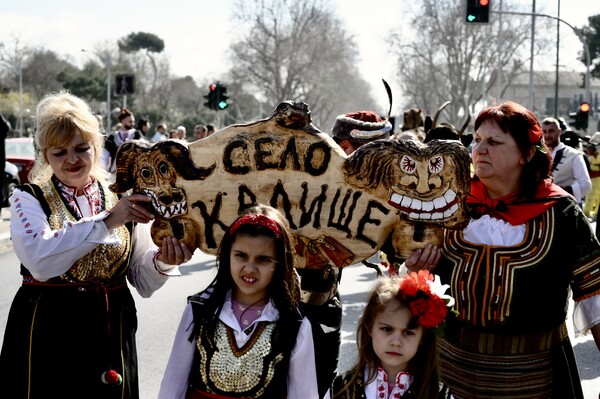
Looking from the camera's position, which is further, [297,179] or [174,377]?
[297,179]

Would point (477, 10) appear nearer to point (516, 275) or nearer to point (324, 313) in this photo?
point (324, 313)

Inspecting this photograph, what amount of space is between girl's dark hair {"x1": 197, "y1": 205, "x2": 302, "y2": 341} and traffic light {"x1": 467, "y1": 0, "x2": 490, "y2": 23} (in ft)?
50.4

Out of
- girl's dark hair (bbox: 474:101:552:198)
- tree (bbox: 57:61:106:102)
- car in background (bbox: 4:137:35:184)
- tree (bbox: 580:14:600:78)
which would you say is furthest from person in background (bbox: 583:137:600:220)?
tree (bbox: 57:61:106:102)

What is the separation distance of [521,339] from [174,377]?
1295 millimetres

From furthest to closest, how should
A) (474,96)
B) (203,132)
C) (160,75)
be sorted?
(160,75) → (474,96) → (203,132)

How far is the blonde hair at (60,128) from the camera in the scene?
3.35 metres

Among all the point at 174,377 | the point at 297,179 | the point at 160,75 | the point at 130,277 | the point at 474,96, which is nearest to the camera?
the point at 174,377

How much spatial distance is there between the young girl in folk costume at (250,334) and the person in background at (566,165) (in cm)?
632

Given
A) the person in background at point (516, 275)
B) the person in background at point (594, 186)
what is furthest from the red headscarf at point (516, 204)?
the person in background at point (594, 186)

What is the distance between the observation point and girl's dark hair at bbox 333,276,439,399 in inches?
118

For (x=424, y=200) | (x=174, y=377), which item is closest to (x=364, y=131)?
(x=424, y=200)

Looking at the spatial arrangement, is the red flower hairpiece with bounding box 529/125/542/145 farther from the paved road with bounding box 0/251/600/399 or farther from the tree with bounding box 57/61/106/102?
the tree with bounding box 57/61/106/102

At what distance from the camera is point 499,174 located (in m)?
3.31

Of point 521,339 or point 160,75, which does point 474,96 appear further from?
point 521,339
